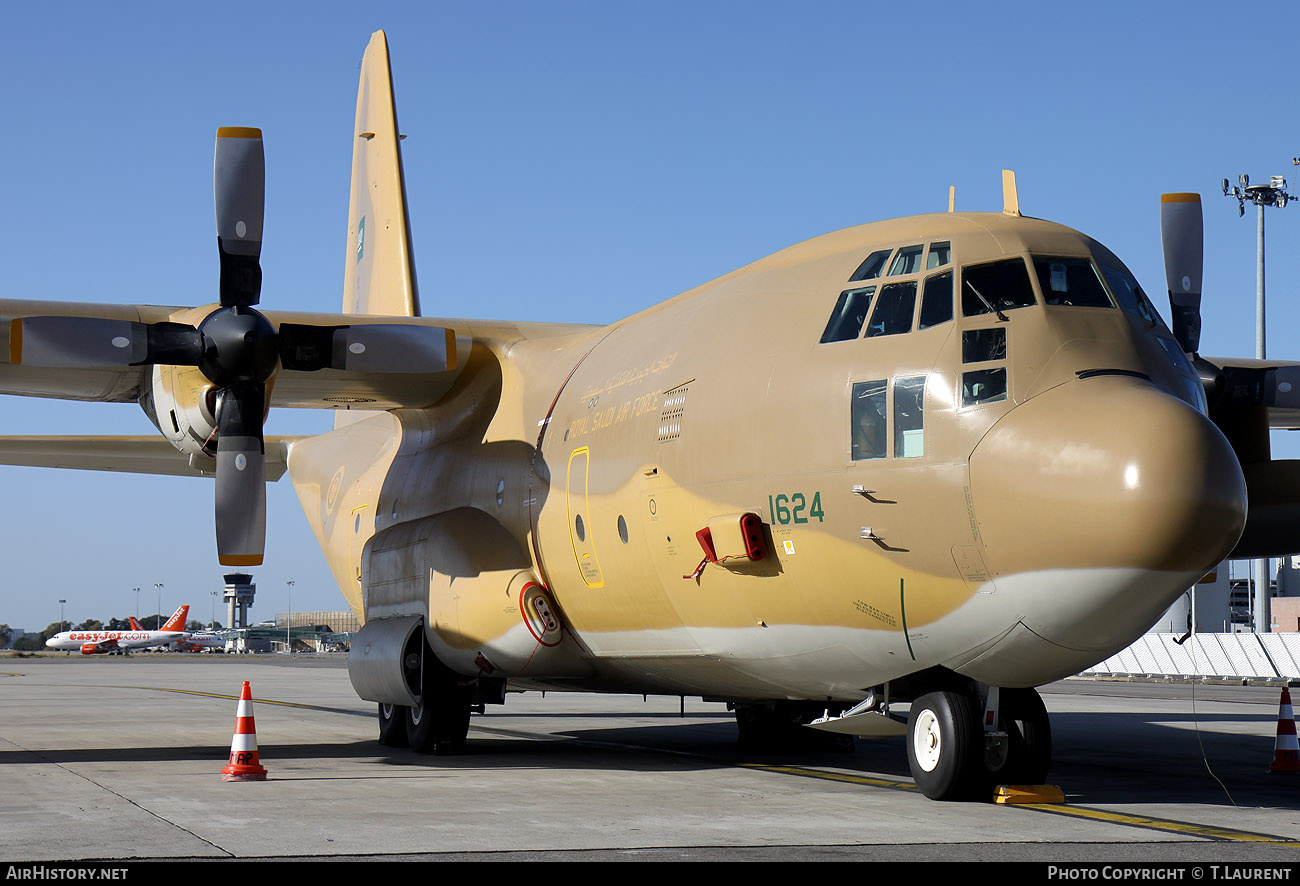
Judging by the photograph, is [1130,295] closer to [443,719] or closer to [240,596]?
[443,719]

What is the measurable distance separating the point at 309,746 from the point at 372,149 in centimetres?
973

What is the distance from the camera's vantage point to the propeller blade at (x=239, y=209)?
13.3 m

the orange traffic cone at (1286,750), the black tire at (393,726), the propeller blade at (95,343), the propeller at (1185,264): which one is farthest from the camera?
the black tire at (393,726)

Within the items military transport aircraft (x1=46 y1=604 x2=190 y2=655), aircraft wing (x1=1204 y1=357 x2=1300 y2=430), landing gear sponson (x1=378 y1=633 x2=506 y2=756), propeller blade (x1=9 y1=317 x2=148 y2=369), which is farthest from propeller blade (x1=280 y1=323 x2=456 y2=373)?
military transport aircraft (x1=46 y1=604 x2=190 y2=655)

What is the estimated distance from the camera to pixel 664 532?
35.7 feet

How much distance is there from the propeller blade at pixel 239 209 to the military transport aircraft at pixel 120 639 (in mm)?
91368

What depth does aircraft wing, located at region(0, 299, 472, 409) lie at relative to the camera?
1268cm

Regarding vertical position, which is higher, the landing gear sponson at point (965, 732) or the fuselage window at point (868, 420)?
the fuselage window at point (868, 420)

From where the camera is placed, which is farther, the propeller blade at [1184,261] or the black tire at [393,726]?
the black tire at [393,726]

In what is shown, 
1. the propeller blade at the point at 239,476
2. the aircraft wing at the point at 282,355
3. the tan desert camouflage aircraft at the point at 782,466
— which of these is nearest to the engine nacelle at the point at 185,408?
the tan desert camouflage aircraft at the point at 782,466

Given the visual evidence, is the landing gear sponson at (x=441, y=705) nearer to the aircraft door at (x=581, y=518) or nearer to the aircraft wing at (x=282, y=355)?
the aircraft door at (x=581, y=518)

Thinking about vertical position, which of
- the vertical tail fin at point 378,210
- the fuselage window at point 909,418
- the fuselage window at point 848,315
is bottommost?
the fuselage window at point 909,418

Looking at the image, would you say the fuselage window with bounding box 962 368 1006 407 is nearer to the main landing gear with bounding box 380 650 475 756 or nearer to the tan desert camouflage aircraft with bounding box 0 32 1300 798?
the tan desert camouflage aircraft with bounding box 0 32 1300 798

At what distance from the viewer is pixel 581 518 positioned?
481 inches
